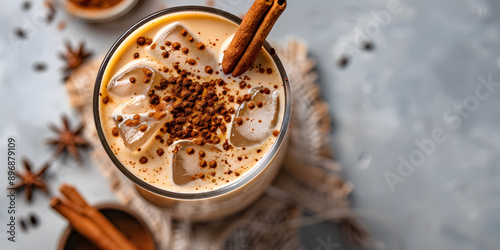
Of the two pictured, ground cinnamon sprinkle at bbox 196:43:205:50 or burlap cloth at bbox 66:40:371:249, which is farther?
burlap cloth at bbox 66:40:371:249

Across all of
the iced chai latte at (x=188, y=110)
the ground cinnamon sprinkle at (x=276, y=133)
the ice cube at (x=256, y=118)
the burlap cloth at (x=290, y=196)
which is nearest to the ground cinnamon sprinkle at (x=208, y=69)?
the iced chai latte at (x=188, y=110)

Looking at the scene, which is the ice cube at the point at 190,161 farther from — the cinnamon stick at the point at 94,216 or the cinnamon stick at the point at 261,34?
the cinnamon stick at the point at 94,216

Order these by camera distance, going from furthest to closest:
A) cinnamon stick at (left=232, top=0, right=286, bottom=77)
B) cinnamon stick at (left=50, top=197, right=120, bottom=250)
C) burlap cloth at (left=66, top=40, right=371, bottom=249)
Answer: burlap cloth at (left=66, top=40, right=371, bottom=249), cinnamon stick at (left=50, top=197, right=120, bottom=250), cinnamon stick at (left=232, top=0, right=286, bottom=77)

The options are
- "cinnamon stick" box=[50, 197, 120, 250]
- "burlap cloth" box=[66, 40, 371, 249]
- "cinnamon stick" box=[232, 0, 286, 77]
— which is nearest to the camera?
"cinnamon stick" box=[232, 0, 286, 77]

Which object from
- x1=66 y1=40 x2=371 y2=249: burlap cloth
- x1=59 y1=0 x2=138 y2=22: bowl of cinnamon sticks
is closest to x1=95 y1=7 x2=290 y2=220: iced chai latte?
x1=66 y1=40 x2=371 y2=249: burlap cloth

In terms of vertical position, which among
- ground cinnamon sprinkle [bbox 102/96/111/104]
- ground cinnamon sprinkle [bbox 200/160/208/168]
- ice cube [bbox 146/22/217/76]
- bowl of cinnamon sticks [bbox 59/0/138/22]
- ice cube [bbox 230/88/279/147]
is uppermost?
bowl of cinnamon sticks [bbox 59/0/138/22]

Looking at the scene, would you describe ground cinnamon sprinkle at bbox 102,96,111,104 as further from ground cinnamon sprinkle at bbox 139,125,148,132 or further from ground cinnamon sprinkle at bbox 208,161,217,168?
ground cinnamon sprinkle at bbox 208,161,217,168

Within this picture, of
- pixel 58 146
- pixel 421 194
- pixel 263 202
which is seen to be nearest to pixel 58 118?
pixel 58 146
